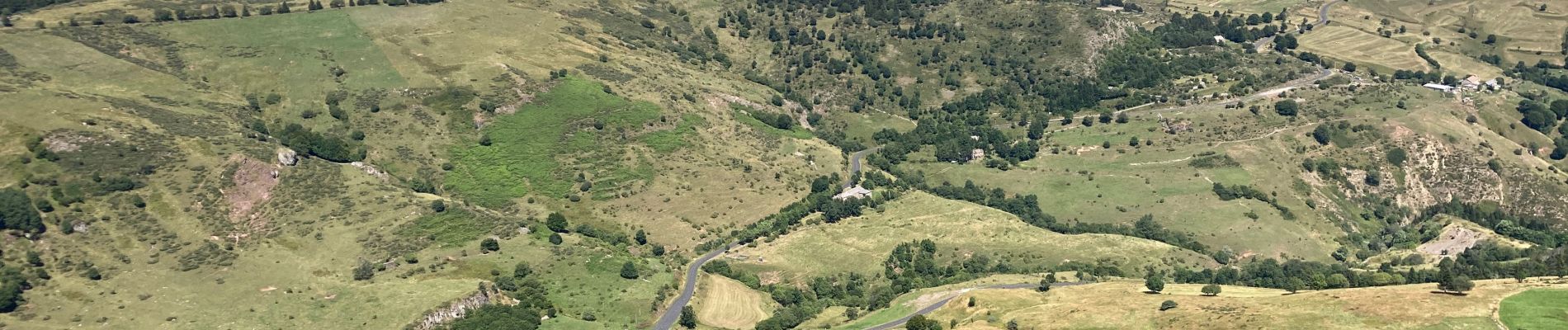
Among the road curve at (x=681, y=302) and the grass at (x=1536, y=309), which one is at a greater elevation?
the grass at (x=1536, y=309)

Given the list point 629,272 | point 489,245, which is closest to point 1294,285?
point 629,272

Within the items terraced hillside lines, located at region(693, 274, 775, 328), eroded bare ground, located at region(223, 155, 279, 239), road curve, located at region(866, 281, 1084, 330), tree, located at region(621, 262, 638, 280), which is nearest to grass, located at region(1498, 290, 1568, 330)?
road curve, located at region(866, 281, 1084, 330)

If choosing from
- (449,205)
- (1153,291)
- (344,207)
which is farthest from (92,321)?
(1153,291)

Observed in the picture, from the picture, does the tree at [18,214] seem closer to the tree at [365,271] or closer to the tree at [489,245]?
the tree at [365,271]

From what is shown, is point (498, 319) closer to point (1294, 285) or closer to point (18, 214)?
point (18, 214)

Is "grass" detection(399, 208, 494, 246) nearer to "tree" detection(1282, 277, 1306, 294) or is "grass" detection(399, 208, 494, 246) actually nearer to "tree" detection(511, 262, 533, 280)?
"tree" detection(511, 262, 533, 280)

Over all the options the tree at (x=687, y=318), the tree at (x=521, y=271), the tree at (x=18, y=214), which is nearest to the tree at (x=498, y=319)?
the tree at (x=521, y=271)
